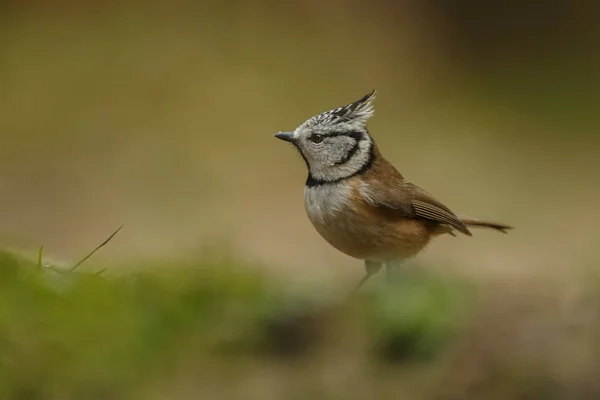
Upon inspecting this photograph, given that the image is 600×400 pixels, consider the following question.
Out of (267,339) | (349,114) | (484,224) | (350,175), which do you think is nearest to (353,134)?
(349,114)

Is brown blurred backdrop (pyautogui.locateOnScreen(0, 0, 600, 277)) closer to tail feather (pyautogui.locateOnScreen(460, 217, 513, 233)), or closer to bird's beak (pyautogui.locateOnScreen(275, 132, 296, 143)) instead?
tail feather (pyautogui.locateOnScreen(460, 217, 513, 233))

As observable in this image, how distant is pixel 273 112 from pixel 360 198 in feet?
25.5

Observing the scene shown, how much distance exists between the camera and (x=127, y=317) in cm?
207

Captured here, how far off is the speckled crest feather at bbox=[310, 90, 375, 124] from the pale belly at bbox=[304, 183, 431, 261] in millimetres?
310

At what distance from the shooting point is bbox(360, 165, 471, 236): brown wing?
12.5 feet

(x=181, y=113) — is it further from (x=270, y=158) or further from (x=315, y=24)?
(x=315, y=24)

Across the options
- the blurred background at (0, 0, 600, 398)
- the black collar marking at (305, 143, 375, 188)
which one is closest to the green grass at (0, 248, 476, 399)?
the black collar marking at (305, 143, 375, 188)

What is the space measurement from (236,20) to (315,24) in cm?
103

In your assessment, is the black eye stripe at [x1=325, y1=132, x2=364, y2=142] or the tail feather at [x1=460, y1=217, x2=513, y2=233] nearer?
the black eye stripe at [x1=325, y1=132, x2=364, y2=142]

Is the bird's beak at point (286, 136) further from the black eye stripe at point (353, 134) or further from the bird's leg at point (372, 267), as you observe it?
the bird's leg at point (372, 267)

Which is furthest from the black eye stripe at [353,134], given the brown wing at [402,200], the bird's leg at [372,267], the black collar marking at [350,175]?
the bird's leg at [372,267]

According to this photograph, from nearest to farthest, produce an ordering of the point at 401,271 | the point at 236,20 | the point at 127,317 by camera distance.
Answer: the point at 127,317, the point at 401,271, the point at 236,20

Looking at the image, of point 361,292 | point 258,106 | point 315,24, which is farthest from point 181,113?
point 361,292

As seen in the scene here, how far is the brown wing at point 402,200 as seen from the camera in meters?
3.82
